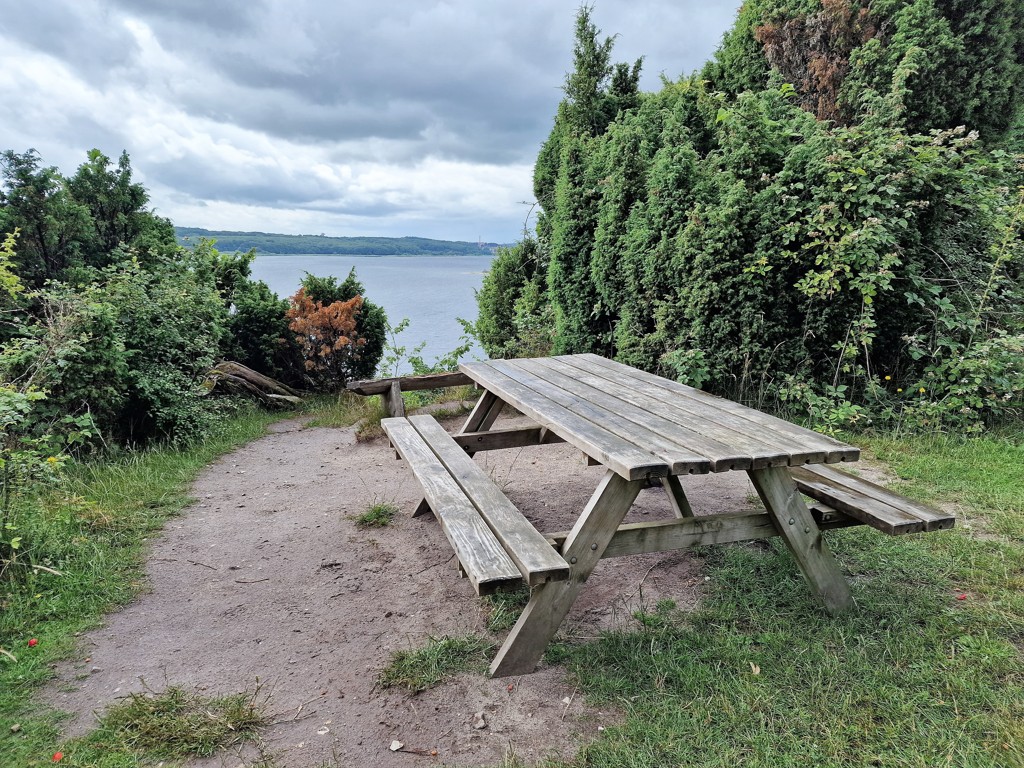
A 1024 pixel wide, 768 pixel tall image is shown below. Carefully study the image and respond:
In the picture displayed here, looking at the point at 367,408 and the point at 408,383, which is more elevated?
the point at 408,383

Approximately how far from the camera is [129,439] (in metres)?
5.31

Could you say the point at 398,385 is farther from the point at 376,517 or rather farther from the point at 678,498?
the point at 678,498

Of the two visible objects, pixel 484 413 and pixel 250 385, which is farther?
pixel 250 385

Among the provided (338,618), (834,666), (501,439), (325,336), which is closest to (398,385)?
(501,439)

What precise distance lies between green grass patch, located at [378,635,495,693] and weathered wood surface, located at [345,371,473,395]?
3439 millimetres

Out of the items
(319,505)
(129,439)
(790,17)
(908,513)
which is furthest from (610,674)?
(790,17)

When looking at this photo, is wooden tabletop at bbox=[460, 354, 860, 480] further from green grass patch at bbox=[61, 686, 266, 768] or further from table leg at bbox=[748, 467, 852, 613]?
green grass patch at bbox=[61, 686, 266, 768]

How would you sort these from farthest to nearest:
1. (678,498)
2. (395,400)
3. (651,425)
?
(395,400)
(678,498)
(651,425)

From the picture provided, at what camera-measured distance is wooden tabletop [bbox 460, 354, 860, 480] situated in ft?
7.30

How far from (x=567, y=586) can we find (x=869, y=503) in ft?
4.15

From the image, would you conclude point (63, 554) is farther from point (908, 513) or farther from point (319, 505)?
point (908, 513)

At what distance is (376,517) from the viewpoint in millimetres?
3980

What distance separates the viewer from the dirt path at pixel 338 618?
2.11 metres

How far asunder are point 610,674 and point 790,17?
8691 mm
